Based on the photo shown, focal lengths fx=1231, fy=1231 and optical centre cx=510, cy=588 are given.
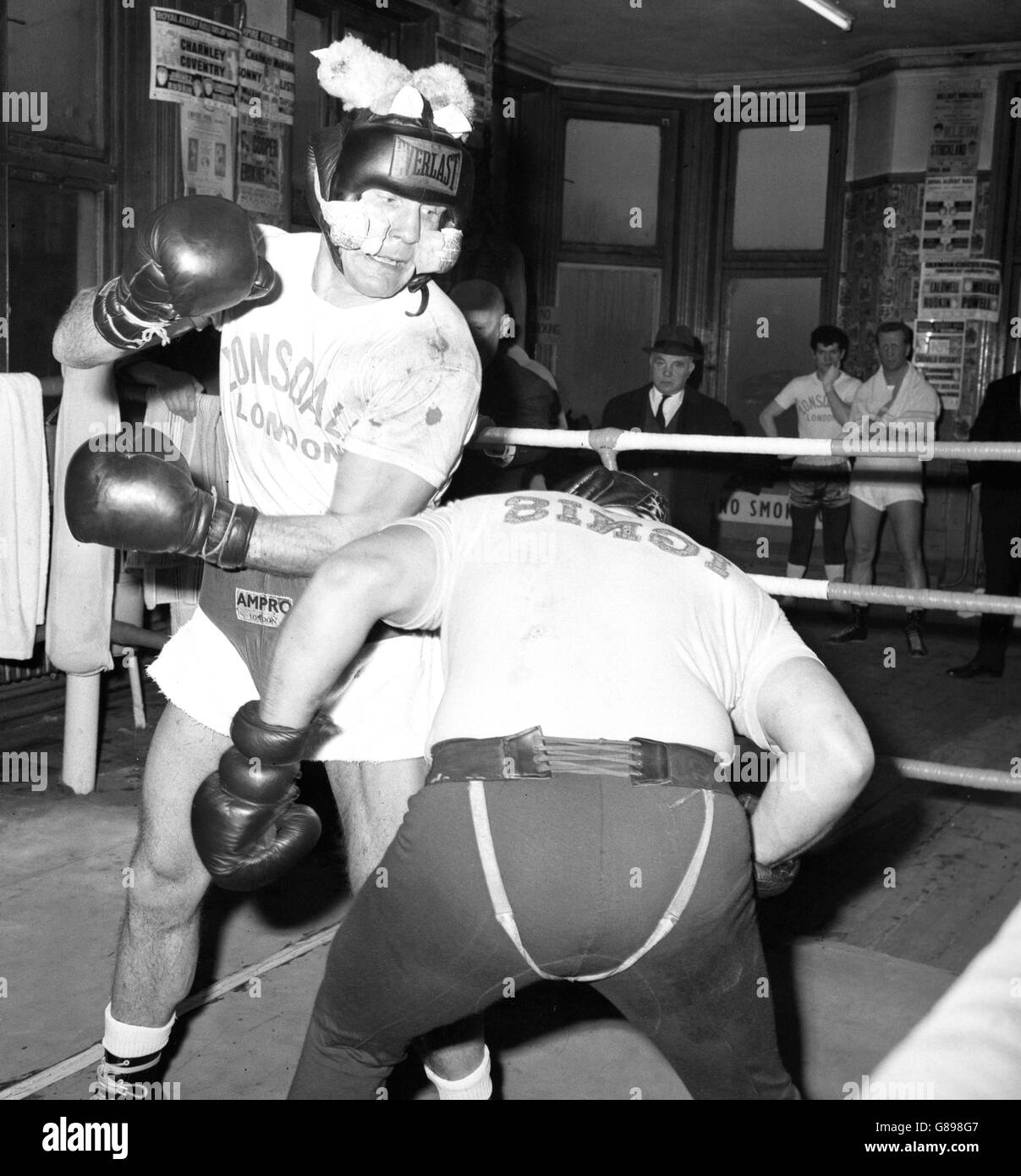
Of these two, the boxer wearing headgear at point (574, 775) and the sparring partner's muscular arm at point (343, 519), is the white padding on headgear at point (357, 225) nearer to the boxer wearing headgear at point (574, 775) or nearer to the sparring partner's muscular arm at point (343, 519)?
the sparring partner's muscular arm at point (343, 519)

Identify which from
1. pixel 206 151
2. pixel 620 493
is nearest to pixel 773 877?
pixel 620 493

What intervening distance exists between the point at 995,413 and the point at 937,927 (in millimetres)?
3463

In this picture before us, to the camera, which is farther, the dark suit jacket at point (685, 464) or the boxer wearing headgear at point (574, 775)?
the dark suit jacket at point (685, 464)

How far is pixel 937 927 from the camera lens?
126 inches

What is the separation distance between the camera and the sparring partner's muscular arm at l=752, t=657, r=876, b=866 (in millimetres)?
1379

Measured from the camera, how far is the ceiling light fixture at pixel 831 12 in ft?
Result: 25.5

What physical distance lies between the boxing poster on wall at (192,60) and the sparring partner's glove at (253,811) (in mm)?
4025

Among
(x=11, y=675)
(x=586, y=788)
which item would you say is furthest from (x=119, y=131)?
(x=586, y=788)

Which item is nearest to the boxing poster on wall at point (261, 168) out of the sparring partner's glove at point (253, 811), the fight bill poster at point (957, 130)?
the sparring partner's glove at point (253, 811)

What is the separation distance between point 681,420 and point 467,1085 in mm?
4069

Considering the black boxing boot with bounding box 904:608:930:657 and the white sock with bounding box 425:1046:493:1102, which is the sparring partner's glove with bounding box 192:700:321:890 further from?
the black boxing boot with bounding box 904:608:930:657

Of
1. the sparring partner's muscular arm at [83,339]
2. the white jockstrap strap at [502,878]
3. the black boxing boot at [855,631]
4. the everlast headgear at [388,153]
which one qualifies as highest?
the everlast headgear at [388,153]

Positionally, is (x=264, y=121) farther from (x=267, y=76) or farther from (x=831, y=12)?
(x=831, y=12)

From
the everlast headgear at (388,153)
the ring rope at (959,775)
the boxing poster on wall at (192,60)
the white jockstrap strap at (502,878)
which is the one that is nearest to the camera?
the white jockstrap strap at (502,878)
